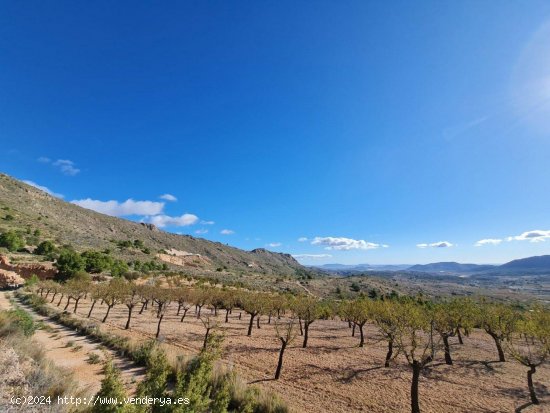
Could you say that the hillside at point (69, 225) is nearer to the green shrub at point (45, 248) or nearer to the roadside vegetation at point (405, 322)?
the green shrub at point (45, 248)

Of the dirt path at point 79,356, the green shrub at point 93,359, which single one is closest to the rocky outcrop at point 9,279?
the dirt path at point 79,356

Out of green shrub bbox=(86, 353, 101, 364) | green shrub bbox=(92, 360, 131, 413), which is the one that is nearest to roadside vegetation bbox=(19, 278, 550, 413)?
green shrub bbox=(86, 353, 101, 364)

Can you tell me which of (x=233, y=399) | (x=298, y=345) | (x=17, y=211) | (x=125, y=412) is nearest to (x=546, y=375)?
(x=298, y=345)

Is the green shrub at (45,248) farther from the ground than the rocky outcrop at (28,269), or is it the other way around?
the green shrub at (45,248)

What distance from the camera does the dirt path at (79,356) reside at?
16.6 m

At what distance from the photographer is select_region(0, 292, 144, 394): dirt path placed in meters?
16.6

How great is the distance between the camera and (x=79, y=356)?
2083 cm

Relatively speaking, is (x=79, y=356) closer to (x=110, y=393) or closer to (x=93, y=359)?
(x=93, y=359)

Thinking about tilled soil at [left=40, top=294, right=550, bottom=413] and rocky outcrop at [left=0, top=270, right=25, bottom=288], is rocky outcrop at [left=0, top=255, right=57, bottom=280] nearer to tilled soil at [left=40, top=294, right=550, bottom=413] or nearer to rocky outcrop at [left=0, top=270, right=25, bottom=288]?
rocky outcrop at [left=0, top=270, right=25, bottom=288]

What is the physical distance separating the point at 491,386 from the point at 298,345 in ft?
53.7

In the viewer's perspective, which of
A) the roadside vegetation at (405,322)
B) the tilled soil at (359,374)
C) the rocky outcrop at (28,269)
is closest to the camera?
the tilled soil at (359,374)

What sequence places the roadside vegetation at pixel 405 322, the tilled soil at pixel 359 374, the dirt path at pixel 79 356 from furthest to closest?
the roadside vegetation at pixel 405 322 < the tilled soil at pixel 359 374 < the dirt path at pixel 79 356

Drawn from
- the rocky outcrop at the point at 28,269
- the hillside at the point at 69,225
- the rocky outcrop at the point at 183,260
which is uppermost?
the hillside at the point at 69,225

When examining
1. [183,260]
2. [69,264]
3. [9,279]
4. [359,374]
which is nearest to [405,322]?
[359,374]
